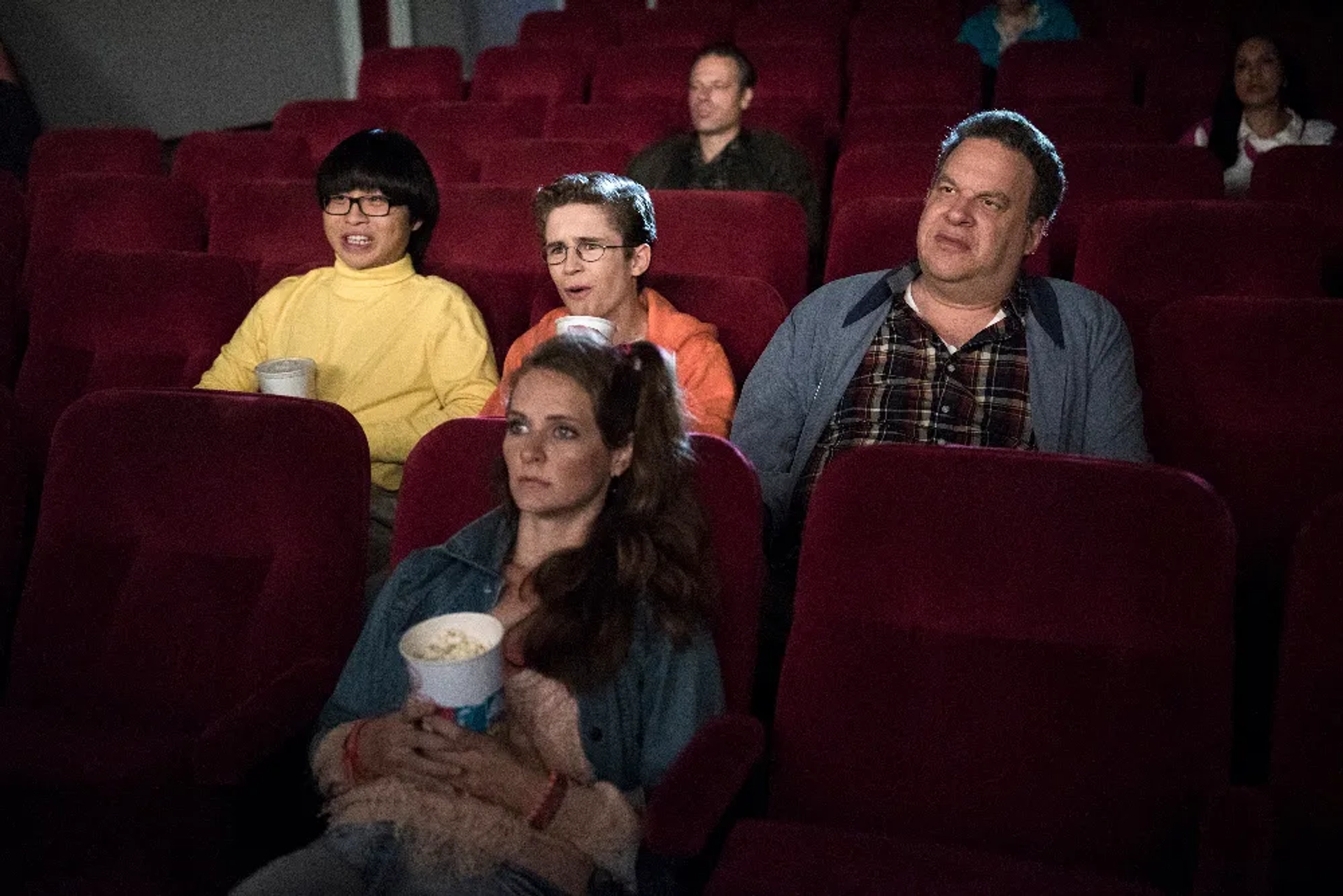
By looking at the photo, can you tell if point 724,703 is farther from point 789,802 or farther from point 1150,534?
point 1150,534

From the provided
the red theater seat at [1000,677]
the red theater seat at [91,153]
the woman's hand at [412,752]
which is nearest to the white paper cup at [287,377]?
the woman's hand at [412,752]

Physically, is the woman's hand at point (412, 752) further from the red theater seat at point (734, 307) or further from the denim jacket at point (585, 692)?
the red theater seat at point (734, 307)

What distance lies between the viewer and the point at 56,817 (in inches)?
35.4

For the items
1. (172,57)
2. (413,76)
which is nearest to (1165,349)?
(413,76)

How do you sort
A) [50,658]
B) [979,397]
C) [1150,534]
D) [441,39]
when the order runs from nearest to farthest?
[1150,534] < [50,658] < [979,397] < [441,39]

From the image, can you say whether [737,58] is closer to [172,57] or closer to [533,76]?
[533,76]

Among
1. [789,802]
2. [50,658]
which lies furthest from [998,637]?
[50,658]

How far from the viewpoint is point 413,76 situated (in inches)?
143

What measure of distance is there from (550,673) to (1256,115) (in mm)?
2378

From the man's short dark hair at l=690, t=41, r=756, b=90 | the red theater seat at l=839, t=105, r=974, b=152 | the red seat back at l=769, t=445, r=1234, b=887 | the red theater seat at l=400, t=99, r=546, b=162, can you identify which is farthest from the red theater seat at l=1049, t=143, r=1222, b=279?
the red theater seat at l=400, t=99, r=546, b=162

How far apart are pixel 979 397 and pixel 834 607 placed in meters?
0.46

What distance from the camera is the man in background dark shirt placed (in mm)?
2324

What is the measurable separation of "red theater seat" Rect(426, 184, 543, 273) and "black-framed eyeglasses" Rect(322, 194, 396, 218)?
22 cm

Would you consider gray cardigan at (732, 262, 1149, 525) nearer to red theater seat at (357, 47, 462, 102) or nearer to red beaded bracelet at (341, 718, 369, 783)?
red beaded bracelet at (341, 718, 369, 783)
